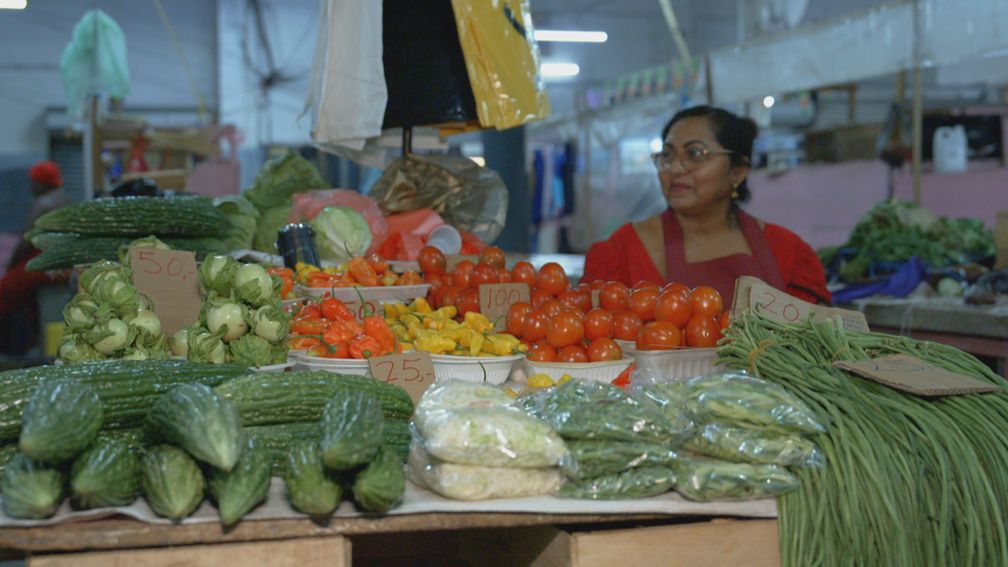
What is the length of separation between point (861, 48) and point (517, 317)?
5113mm

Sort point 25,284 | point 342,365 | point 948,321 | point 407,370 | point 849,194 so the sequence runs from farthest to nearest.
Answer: point 849,194 < point 25,284 < point 948,321 < point 342,365 < point 407,370

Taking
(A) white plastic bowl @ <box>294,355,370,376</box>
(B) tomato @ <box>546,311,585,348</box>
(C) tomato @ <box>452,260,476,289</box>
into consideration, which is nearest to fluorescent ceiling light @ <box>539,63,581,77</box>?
(C) tomato @ <box>452,260,476,289</box>

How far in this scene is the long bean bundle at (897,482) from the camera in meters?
1.97

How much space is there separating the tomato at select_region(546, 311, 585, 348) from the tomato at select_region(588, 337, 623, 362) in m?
0.06

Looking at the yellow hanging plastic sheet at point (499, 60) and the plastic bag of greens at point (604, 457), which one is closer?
the plastic bag of greens at point (604, 457)

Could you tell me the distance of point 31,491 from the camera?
5.52 ft

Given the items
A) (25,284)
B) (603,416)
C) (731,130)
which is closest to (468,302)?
(603,416)

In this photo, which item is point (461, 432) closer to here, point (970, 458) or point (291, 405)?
point (291, 405)

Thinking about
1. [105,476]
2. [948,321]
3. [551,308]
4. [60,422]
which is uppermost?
[551,308]

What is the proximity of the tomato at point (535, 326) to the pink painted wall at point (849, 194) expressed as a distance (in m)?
7.26

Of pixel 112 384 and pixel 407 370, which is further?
pixel 407 370

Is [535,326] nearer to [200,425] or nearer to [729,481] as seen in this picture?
[729,481]

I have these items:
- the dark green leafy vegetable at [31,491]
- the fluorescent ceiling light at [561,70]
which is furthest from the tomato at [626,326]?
the fluorescent ceiling light at [561,70]

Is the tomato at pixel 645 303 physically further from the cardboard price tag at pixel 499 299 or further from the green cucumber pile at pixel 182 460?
the green cucumber pile at pixel 182 460
